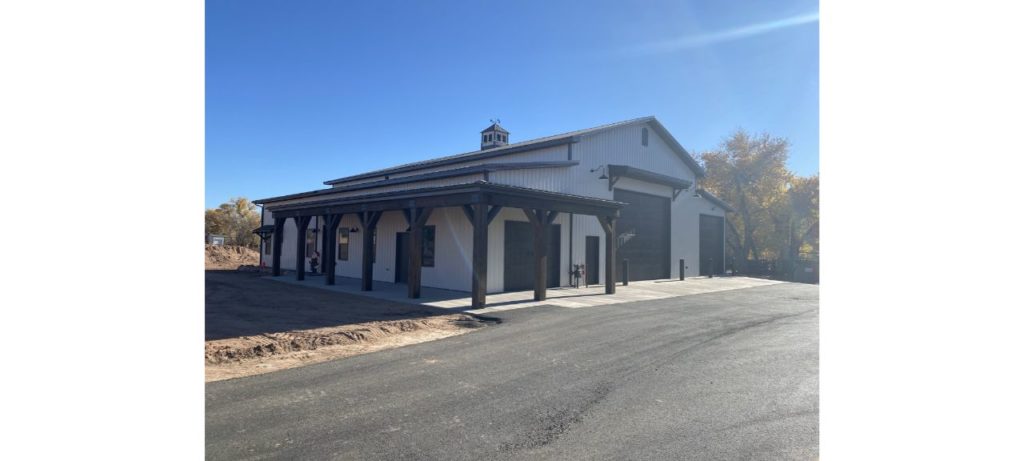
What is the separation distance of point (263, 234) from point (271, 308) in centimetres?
1697

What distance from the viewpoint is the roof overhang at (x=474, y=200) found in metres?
11.4

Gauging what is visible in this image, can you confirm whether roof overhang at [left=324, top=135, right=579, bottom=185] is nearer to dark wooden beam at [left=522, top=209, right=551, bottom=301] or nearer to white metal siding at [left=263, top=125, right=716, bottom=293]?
white metal siding at [left=263, top=125, right=716, bottom=293]

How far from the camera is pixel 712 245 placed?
1045 inches

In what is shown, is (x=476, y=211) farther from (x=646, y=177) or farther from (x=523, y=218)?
(x=646, y=177)

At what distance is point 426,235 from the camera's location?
16359 mm

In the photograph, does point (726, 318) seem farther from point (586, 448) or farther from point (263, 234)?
point (263, 234)

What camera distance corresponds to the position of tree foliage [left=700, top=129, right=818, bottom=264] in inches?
1223

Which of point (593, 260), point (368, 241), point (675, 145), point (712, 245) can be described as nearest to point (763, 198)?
point (712, 245)

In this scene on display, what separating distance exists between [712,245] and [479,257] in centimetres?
1947

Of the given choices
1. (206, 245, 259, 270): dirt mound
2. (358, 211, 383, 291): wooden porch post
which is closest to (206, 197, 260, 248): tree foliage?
(206, 245, 259, 270): dirt mound

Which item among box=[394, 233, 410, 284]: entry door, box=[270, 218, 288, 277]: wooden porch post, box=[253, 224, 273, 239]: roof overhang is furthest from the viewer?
box=[253, 224, 273, 239]: roof overhang

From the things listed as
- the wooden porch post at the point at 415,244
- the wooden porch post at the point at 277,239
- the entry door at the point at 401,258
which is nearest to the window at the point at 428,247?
the entry door at the point at 401,258

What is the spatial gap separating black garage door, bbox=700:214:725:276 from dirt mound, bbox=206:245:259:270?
27.1 m

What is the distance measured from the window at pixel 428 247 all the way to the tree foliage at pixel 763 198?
946 inches
